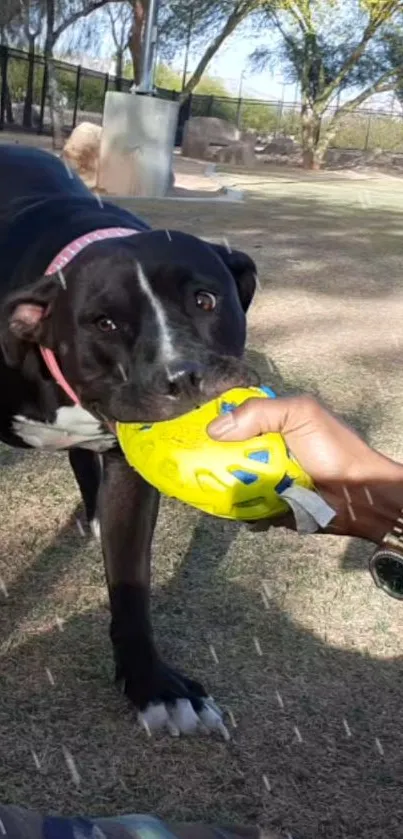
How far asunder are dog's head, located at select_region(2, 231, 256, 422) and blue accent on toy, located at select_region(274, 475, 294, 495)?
1.25 ft

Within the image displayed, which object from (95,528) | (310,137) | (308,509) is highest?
(308,509)

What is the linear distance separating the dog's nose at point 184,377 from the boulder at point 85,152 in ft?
45.4

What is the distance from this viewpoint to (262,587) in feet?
10.8

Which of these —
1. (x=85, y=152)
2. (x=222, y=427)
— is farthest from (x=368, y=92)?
(x=222, y=427)

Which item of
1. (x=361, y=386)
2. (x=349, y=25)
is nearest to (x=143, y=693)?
(x=361, y=386)

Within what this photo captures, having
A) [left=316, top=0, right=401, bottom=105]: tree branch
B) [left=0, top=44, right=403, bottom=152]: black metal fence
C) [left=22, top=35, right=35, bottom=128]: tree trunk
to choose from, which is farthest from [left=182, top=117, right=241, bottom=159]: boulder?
[left=22, top=35, right=35, bottom=128]: tree trunk

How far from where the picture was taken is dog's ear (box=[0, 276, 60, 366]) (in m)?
2.74

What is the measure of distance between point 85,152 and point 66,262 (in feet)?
45.4

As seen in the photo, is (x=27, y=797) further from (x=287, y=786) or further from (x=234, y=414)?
(x=234, y=414)

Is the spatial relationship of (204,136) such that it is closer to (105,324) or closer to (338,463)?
(105,324)

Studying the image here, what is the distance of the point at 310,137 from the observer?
33531 millimetres

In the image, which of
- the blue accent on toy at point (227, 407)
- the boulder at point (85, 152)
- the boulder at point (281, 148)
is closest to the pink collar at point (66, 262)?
the blue accent on toy at point (227, 407)

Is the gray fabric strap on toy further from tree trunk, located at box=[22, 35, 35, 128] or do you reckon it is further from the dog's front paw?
tree trunk, located at box=[22, 35, 35, 128]

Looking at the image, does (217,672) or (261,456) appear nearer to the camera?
(261,456)
